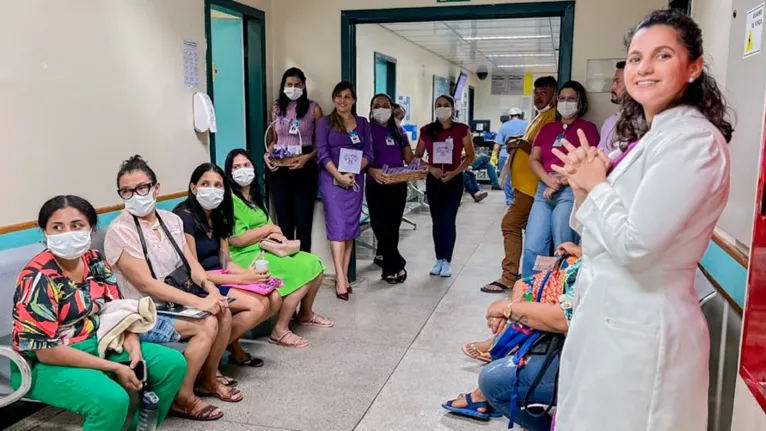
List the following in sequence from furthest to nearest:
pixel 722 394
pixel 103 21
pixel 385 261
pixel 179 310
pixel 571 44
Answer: pixel 385 261 < pixel 571 44 < pixel 103 21 < pixel 179 310 < pixel 722 394

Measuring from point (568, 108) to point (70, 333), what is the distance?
300 cm

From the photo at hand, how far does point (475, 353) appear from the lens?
3.27 m

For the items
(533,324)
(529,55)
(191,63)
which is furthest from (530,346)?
(529,55)

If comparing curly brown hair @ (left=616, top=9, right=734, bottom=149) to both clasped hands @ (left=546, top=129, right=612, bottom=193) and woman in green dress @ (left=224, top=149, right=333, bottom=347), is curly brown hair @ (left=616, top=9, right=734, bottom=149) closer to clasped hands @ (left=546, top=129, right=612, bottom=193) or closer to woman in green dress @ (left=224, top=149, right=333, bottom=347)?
clasped hands @ (left=546, top=129, right=612, bottom=193)

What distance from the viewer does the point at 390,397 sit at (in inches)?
110

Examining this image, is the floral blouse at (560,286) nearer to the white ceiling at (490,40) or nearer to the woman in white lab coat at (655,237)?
the woman in white lab coat at (655,237)

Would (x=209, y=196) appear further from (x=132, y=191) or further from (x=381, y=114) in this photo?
(x=381, y=114)

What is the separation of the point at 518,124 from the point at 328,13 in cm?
534

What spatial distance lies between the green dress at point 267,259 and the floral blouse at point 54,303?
3.40ft

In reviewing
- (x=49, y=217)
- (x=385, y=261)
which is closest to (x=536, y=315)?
(x=49, y=217)

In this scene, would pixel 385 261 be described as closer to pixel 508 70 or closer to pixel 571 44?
pixel 571 44

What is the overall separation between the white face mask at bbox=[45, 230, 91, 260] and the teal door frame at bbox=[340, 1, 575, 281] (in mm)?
2724

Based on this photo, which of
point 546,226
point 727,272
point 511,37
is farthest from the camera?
point 511,37

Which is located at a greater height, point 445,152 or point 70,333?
point 445,152
